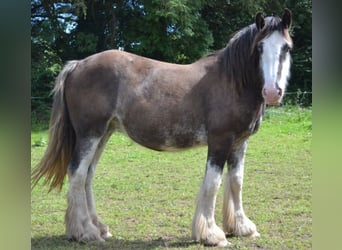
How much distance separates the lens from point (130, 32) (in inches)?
566

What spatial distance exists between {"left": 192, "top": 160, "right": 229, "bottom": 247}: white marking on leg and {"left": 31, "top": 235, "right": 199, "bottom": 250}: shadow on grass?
153 millimetres

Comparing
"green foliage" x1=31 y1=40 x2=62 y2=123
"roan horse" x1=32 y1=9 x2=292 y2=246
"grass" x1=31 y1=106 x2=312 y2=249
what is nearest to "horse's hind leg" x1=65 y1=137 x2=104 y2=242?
"roan horse" x1=32 y1=9 x2=292 y2=246

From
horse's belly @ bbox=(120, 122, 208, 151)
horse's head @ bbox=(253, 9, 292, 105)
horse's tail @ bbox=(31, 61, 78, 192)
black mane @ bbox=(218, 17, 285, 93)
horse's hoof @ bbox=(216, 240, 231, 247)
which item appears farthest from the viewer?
horse's tail @ bbox=(31, 61, 78, 192)

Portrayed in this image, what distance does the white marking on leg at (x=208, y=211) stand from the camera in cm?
351

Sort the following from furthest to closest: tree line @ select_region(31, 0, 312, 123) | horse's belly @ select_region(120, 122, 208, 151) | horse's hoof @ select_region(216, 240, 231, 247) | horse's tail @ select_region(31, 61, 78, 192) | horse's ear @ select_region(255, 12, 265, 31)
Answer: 1. tree line @ select_region(31, 0, 312, 123)
2. horse's tail @ select_region(31, 61, 78, 192)
3. horse's belly @ select_region(120, 122, 208, 151)
4. horse's hoof @ select_region(216, 240, 231, 247)
5. horse's ear @ select_region(255, 12, 265, 31)

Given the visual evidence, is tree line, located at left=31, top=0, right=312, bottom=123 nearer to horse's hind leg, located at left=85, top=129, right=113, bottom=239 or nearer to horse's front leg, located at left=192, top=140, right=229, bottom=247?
horse's hind leg, located at left=85, top=129, right=113, bottom=239

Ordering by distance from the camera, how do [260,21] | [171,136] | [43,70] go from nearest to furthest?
[260,21], [171,136], [43,70]

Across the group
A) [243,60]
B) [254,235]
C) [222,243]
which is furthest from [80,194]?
[243,60]

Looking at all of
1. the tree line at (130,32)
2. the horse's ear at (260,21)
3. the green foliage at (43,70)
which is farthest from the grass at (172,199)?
the tree line at (130,32)

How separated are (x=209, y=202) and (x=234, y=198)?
43 cm

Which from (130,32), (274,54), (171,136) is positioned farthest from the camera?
(130,32)

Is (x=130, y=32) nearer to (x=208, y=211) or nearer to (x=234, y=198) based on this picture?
(x=234, y=198)

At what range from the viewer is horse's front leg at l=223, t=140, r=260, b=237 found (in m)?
3.83

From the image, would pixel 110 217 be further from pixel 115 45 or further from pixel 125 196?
pixel 115 45
